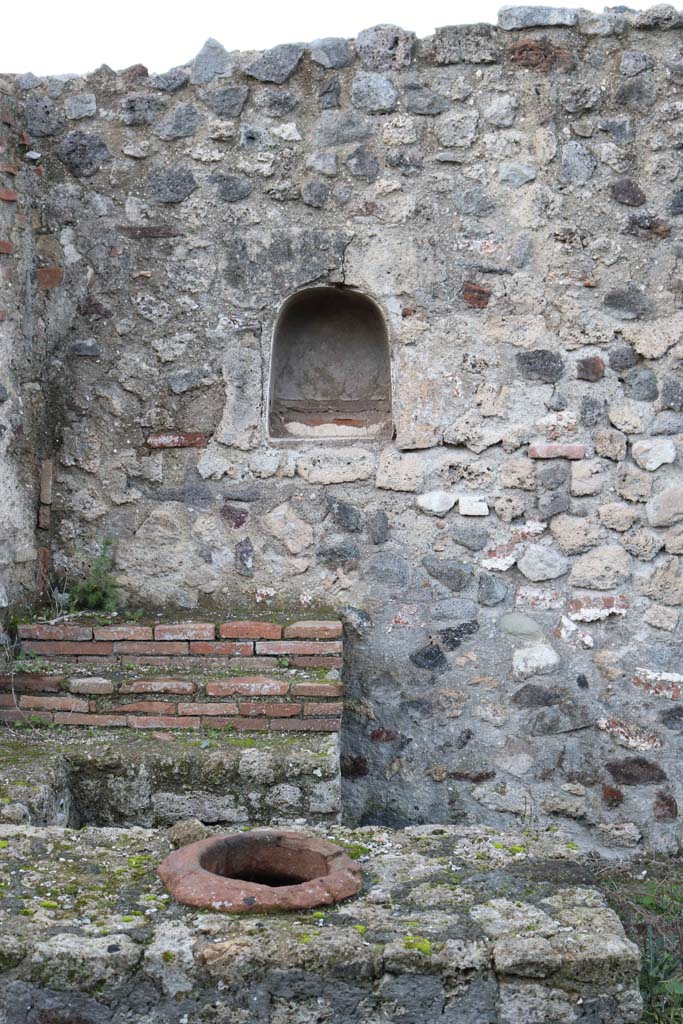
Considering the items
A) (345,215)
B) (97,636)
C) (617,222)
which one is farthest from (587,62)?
(97,636)

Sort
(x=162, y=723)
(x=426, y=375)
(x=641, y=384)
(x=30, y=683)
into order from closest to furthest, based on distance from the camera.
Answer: (x=162, y=723), (x=30, y=683), (x=641, y=384), (x=426, y=375)

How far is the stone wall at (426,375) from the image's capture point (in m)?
4.41

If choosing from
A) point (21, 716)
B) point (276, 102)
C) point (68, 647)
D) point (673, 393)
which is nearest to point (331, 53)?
point (276, 102)

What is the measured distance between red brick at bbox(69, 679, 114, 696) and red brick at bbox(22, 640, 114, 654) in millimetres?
161

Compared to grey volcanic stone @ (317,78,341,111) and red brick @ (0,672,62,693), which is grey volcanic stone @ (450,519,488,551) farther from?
grey volcanic stone @ (317,78,341,111)

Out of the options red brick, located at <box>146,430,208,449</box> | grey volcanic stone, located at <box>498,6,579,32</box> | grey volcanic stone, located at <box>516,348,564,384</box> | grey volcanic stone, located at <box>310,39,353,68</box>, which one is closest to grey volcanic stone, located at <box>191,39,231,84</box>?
grey volcanic stone, located at <box>310,39,353,68</box>

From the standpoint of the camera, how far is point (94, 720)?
4113 mm

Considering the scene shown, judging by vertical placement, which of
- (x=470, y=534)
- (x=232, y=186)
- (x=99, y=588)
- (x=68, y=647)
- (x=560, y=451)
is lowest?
(x=68, y=647)

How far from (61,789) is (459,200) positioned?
9.03 feet

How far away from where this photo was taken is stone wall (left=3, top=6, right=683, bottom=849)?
174 inches

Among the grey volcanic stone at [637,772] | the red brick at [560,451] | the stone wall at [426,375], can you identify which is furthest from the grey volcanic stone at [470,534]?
the grey volcanic stone at [637,772]

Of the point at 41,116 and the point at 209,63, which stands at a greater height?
the point at 209,63

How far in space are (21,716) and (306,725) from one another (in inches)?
42.6

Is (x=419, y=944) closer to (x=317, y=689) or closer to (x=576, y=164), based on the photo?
(x=317, y=689)
